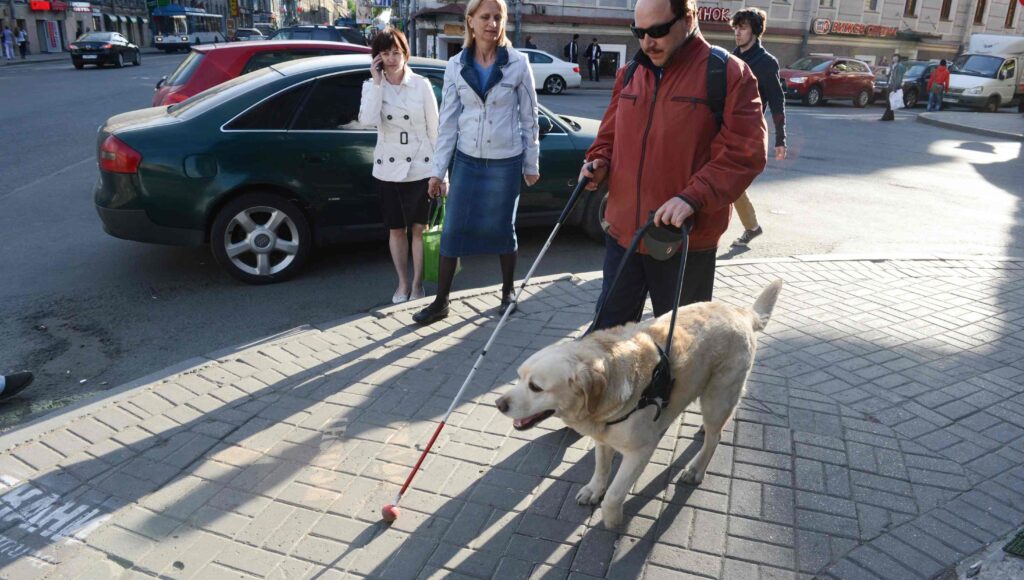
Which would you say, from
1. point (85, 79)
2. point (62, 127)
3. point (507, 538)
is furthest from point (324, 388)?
point (85, 79)

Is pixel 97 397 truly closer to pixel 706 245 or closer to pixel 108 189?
pixel 108 189

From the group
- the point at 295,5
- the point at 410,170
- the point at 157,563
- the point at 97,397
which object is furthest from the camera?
the point at 295,5

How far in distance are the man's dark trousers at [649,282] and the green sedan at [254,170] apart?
313cm

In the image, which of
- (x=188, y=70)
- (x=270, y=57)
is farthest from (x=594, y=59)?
(x=188, y=70)

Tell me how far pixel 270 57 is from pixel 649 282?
7.51 meters

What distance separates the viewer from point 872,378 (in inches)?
175

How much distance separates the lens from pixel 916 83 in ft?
92.9

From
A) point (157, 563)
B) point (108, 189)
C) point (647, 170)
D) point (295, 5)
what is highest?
point (295, 5)

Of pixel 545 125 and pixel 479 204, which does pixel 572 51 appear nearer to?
pixel 545 125

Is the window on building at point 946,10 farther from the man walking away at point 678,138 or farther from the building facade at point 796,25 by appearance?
the man walking away at point 678,138

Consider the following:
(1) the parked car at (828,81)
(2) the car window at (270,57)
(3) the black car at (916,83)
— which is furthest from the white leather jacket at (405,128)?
(3) the black car at (916,83)

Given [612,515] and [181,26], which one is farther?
[181,26]

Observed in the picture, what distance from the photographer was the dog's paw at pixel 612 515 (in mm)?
2962

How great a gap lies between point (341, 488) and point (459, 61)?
2.84 metres
